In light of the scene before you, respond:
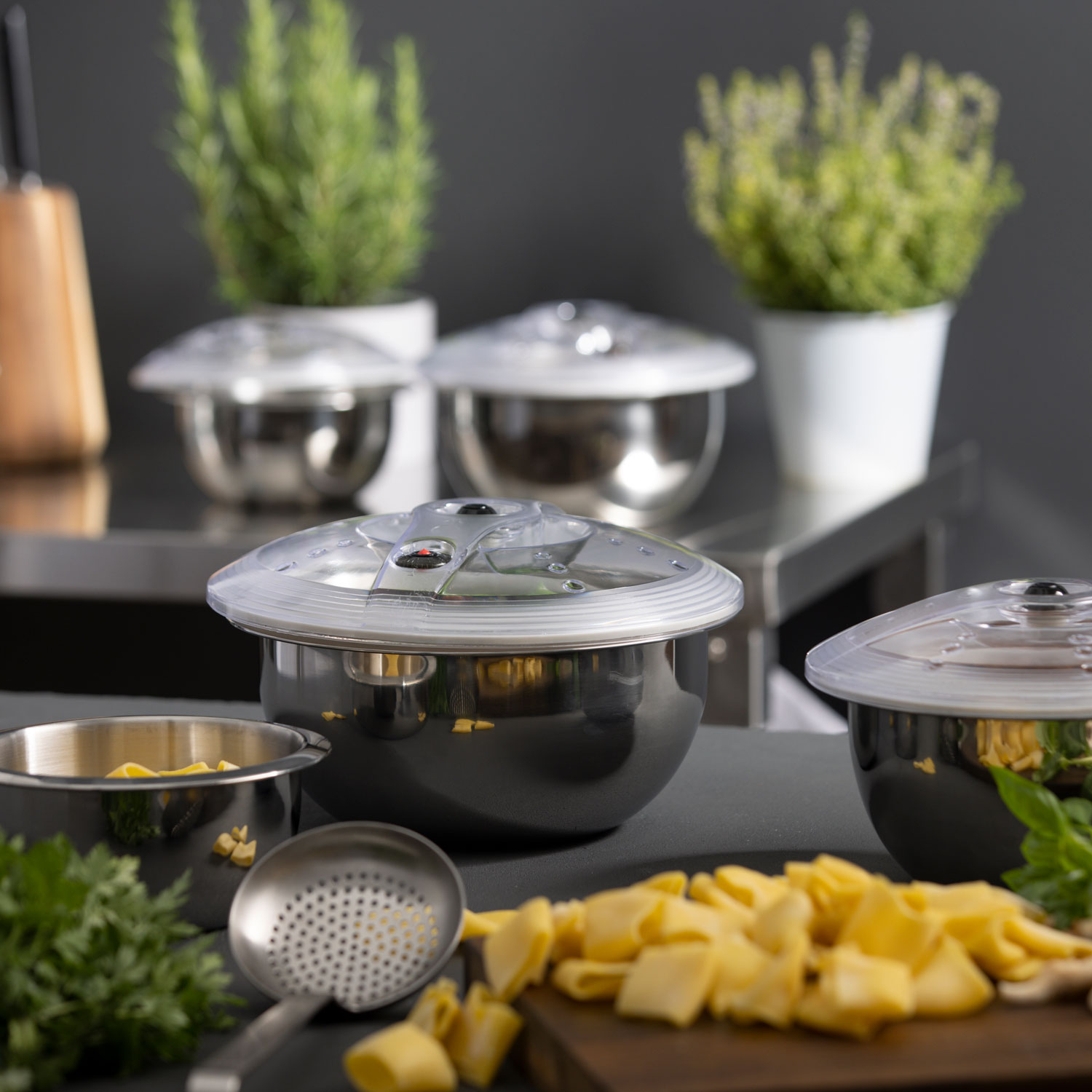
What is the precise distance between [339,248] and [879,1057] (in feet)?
5.46

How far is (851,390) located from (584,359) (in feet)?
1.26

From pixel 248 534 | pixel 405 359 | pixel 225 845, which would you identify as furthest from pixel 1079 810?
pixel 405 359

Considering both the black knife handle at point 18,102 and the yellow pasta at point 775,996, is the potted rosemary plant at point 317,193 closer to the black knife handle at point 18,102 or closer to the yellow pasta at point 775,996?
the black knife handle at point 18,102

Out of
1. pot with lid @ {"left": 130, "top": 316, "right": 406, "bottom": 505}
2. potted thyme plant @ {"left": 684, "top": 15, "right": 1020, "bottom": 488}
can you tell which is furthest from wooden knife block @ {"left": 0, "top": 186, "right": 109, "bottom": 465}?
potted thyme plant @ {"left": 684, "top": 15, "right": 1020, "bottom": 488}

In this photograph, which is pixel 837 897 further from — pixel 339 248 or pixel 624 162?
pixel 624 162

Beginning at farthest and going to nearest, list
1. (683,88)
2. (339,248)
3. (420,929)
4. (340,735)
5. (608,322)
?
(683,88) → (339,248) → (608,322) → (340,735) → (420,929)

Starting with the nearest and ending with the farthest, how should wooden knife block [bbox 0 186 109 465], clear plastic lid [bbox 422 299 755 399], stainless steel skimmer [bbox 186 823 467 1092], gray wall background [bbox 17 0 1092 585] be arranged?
stainless steel skimmer [bbox 186 823 467 1092], clear plastic lid [bbox 422 299 755 399], wooden knife block [bbox 0 186 109 465], gray wall background [bbox 17 0 1092 585]

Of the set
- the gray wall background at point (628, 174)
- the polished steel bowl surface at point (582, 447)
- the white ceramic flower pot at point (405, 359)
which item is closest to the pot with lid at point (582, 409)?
the polished steel bowl surface at point (582, 447)

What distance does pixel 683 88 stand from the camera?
7.13ft

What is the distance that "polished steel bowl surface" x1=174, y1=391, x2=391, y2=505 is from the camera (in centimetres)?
162

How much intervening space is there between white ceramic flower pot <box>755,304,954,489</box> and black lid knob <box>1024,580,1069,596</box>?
109cm

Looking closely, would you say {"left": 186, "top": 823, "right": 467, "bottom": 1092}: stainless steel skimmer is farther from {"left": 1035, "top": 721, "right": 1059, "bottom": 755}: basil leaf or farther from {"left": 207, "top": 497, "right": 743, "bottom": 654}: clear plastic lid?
{"left": 1035, "top": 721, "right": 1059, "bottom": 755}: basil leaf

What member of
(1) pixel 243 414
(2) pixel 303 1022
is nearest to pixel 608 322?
(1) pixel 243 414

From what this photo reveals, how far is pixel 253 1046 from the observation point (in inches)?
18.3
